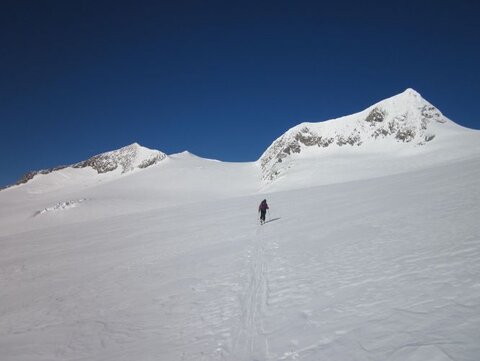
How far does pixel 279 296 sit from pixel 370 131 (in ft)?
288

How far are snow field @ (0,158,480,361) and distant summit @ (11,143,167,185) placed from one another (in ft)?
307

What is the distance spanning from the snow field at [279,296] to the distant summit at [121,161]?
9368cm

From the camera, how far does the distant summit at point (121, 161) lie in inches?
4342

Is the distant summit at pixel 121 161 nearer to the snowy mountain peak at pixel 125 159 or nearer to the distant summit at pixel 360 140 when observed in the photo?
the snowy mountain peak at pixel 125 159

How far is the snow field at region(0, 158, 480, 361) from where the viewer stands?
5953 mm

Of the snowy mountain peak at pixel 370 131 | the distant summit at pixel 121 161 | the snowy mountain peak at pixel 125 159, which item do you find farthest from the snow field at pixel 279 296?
the distant summit at pixel 121 161

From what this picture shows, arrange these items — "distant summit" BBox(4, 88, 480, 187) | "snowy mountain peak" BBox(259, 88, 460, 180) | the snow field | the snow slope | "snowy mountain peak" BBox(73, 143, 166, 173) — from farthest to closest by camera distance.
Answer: "snowy mountain peak" BBox(73, 143, 166, 173) → "snowy mountain peak" BBox(259, 88, 460, 180) → "distant summit" BBox(4, 88, 480, 187) → the snow slope → the snow field

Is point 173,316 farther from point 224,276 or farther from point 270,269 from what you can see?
point 270,269

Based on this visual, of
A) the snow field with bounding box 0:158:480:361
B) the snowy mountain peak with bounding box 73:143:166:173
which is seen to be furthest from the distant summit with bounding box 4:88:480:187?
the snow field with bounding box 0:158:480:361

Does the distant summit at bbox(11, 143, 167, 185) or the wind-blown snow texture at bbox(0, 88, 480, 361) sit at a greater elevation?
the distant summit at bbox(11, 143, 167, 185)

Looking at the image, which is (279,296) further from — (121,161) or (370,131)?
(121,161)

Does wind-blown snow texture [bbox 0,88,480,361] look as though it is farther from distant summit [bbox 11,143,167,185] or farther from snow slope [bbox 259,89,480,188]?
distant summit [bbox 11,143,167,185]

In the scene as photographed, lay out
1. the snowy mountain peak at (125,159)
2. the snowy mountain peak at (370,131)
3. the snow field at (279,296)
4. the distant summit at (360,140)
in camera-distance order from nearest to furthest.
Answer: the snow field at (279,296) → the distant summit at (360,140) → the snowy mountain peak at (370,131) → the snowy mountain peak at (125,159)

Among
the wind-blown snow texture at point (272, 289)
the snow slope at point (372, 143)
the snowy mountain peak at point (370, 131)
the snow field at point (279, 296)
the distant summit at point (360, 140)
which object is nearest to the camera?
the snow field at point (279, 296)
